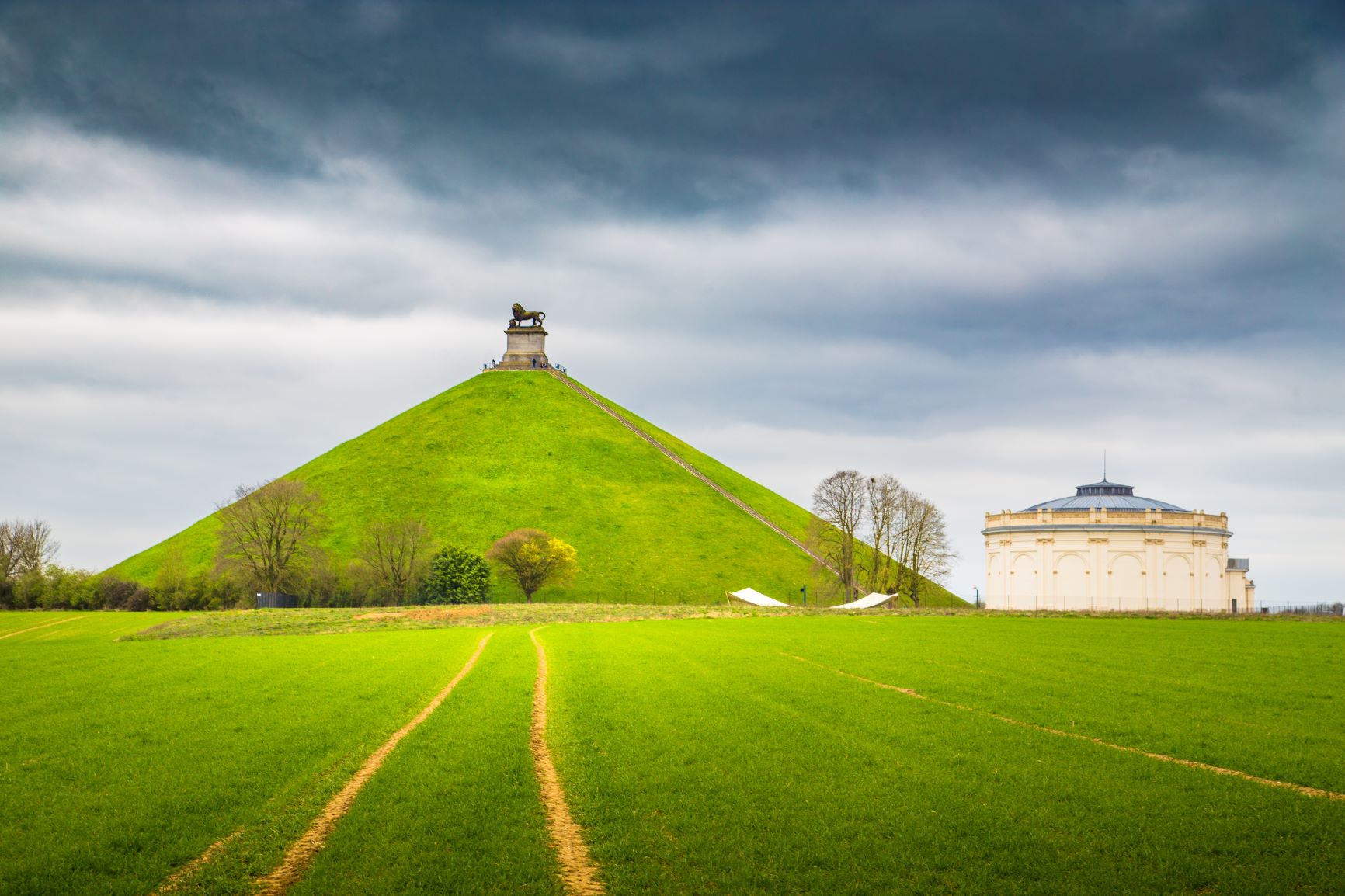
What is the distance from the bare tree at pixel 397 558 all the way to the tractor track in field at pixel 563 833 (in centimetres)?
7656

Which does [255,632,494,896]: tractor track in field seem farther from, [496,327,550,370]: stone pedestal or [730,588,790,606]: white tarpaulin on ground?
Result: [496,327,550,370]: stone pedestal

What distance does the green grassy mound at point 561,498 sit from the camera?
10731cm

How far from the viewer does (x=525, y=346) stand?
568 feet

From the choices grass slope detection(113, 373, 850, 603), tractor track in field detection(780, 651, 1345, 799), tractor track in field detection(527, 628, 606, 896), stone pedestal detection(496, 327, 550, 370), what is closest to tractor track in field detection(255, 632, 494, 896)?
tractor track in field detection(527, 628, 606, 896)

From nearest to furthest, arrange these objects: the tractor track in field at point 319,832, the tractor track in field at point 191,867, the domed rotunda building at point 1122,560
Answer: the tractor track in field at point 191,867 < the tractor track in field at point 319,832 < the domed rotunda building at point 1122,560

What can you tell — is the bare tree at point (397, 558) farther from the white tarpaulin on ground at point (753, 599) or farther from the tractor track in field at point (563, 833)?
the tractor track in field at point (563, 833)

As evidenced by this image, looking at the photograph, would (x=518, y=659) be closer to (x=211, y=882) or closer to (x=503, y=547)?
(x=211, y=882)

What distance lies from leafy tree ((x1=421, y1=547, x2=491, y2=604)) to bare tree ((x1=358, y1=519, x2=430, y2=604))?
158cm

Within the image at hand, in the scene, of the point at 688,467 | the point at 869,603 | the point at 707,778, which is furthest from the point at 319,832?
the point at 688,467

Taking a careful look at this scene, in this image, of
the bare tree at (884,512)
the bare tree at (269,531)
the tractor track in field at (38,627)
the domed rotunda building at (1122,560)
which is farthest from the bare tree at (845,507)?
the tractor track in field at (38,627)

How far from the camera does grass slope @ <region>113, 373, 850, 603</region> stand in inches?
4227

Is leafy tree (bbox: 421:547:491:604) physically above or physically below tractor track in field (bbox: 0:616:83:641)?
above

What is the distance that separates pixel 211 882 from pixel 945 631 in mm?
45418

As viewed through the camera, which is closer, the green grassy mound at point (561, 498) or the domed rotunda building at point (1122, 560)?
the domed rotunda building at point (1122, 560)
